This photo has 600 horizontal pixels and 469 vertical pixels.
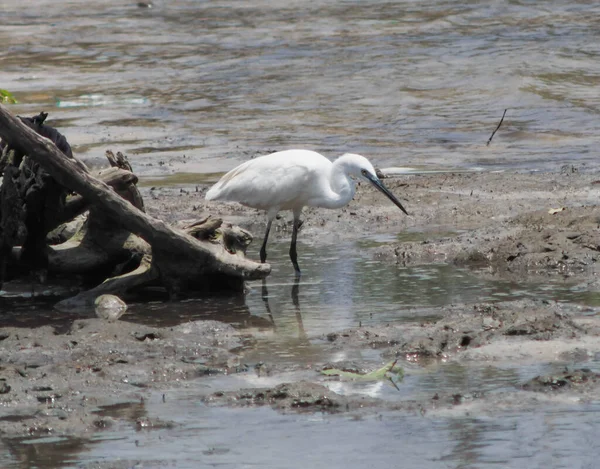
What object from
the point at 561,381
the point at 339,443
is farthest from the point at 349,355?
the point at 339,443

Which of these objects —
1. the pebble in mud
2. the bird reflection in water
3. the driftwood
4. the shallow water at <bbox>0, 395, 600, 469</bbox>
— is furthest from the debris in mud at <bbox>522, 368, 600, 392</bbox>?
the pebble in mud

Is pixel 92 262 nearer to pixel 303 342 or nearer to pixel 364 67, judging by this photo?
pixel 303 342

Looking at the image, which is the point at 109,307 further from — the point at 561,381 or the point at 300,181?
the point at 561,381

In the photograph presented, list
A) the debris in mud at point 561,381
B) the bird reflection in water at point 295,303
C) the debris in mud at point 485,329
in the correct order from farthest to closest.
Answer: the bird reflection in water at point 295,303
the debris in mud at point 485,329
the debris in mud at point 561,381

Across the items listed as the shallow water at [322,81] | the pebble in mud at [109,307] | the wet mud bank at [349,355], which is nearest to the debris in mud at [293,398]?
the wet mud bank at [349,355]

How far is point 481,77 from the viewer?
64.7ft

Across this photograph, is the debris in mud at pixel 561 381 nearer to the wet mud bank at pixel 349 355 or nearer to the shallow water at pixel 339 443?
the wet mud bank at pixel 349 355

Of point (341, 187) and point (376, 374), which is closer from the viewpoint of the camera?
point (376, 374)

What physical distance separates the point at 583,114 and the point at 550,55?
4705 mm

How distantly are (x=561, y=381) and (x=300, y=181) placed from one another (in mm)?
3836

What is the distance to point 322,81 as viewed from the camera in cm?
2003

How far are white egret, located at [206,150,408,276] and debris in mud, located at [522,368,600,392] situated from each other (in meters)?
3.50

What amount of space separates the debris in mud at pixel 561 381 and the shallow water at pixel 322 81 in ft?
25.1

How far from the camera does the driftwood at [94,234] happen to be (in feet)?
25.6
